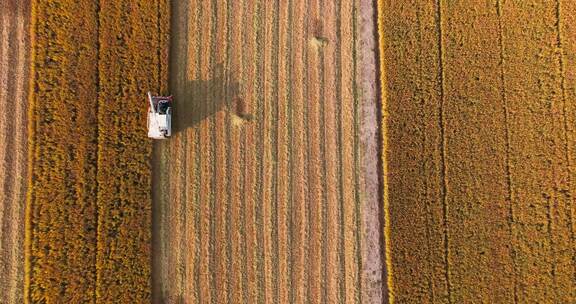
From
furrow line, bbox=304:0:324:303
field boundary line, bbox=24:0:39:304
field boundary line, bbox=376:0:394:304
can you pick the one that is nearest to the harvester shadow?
furrow line, bbox=304:0:324:303

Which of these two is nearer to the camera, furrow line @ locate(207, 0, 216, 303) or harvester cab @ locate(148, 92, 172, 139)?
harvester cab @ locate(148, 92, 172, 139)

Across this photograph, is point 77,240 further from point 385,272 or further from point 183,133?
point 385,272

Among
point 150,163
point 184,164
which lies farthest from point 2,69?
point 184,164

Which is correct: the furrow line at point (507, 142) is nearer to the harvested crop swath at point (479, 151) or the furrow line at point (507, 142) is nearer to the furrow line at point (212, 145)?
the harvested crop swath at point (479, 151)

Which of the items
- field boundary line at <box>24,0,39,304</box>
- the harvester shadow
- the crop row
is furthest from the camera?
the harvester shadow

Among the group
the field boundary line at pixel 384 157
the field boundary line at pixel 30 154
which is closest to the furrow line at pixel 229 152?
the field boundary line at pixel 384 157

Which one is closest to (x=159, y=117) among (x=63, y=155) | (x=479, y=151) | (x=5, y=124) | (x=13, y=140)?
(x=63, y=155)

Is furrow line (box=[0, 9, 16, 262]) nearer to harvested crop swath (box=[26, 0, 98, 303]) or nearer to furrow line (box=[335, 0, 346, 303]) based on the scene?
harvested crop swath (box=[26, 0, 98, 303])
